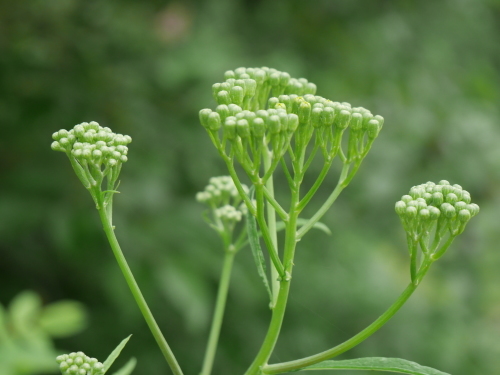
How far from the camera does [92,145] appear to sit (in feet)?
6.46

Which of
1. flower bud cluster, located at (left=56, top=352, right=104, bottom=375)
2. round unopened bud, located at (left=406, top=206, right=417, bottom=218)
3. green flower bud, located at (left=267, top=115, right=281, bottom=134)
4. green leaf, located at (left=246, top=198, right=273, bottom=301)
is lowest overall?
flower bud cluster, located at (left=56, top=352, right=104, bottom=375)

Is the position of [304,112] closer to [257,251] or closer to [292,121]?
[292,121]

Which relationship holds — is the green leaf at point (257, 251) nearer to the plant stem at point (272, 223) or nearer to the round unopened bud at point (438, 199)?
the plant stem at point (272, 223)

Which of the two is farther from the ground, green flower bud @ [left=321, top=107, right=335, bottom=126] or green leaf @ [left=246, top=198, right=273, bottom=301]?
green flower bud @ [left=321, top=107, right=335, bottom=126]

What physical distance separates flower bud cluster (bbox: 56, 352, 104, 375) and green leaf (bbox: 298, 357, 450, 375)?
2.09ft

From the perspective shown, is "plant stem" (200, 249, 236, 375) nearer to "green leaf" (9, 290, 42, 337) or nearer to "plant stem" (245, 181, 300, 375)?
"plant stem" (245, 181, 300, 375)

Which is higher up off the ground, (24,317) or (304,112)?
(304,112)

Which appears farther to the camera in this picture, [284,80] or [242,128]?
[284,80]

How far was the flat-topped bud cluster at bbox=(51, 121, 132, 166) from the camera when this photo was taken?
1942 mm

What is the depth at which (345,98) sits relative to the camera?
6.12 meters

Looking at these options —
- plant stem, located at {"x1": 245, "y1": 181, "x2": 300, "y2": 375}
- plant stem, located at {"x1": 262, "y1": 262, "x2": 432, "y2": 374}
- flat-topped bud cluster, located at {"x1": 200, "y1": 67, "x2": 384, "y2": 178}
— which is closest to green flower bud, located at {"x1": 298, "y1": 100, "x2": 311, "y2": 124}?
flat-topped bud cluster, located at {"x1": 200, "y1": 67, "x2": 384, "y2": 178}

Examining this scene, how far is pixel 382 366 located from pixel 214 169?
4.17m

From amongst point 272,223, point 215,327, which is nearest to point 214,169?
point 215,327

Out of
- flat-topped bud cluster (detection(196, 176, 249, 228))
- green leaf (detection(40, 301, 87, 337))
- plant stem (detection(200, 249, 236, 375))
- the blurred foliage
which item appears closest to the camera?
plant stem (detection(200, 249, 236, 375))
